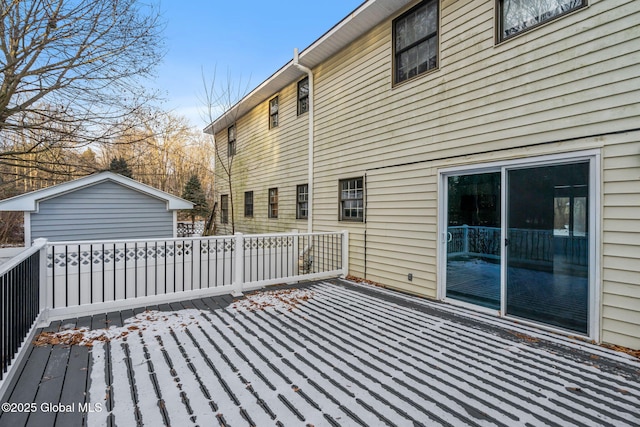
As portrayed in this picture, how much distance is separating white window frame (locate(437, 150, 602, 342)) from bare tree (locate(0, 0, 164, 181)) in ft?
19.2

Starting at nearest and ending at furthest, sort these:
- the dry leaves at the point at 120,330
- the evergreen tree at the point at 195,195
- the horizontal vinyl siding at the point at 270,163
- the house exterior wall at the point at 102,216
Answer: the dry leaves at the point at 120,330, the house exterior wall at the point at 102,216, the horizontal vinyl siding at the point at 270,163, the evergreen tree at the point at 195,195

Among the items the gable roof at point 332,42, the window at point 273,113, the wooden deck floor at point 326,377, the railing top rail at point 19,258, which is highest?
the gable roof at point 332,42

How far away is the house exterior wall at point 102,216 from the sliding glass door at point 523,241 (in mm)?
7230

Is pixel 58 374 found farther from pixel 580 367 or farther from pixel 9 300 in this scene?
pixel 580 367

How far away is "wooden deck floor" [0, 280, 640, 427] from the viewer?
6.58 ft

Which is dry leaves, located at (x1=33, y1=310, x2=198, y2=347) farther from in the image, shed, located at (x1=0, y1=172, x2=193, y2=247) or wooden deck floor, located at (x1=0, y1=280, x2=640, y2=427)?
shed, located at (x1=0, y1=172, x2=193, y2=247)

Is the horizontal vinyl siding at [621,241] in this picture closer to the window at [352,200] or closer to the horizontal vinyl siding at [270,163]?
the window at [352,200]

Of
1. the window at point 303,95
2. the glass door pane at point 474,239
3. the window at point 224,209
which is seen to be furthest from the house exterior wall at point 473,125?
the window at point 224,209

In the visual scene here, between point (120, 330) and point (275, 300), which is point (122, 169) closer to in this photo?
point (120, 330)

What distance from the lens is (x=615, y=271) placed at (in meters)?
3.05

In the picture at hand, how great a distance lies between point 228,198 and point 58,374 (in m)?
10.2

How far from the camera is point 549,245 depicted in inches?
139

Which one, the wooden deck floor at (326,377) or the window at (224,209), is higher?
the window at (224,209)

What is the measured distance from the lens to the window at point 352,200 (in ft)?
20.3
